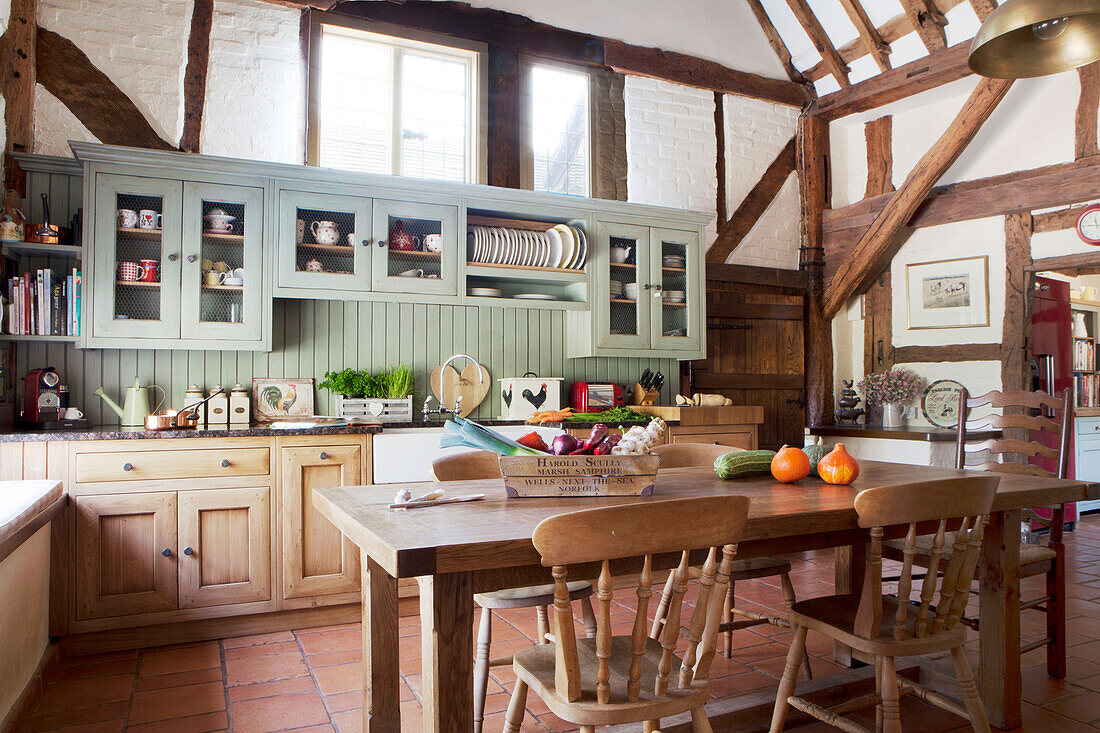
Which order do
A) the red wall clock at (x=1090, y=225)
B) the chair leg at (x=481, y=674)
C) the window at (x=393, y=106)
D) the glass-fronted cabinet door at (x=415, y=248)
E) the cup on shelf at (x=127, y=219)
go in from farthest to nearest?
the red wall clock at (x=1090, y=225), the window at (x=393, y=106), the glass-fronted cabinet door at (x=415, y=248), the cup on shelf at (x=127, y=219), the chair leg at (x=481, y=674)

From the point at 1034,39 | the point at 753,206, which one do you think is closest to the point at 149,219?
the point at 1034,39

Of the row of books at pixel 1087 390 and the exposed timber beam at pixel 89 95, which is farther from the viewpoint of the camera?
the row of books at pixel 1087 390

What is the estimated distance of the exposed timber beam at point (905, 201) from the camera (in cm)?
501

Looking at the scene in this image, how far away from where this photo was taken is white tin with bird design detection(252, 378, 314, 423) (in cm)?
405

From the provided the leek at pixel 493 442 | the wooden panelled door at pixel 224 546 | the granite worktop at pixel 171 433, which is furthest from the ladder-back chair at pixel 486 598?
the wooden panelled door at pixel 224 546

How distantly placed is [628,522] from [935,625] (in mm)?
1080

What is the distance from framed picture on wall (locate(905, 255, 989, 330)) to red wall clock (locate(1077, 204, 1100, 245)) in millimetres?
638

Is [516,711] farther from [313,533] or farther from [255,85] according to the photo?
[255,85]

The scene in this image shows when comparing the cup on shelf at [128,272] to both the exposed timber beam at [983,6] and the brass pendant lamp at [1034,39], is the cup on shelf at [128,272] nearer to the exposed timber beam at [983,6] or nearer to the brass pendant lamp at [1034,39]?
the brass pendant lamp at [1034,39]

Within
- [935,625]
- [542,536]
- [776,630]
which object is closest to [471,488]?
[542,536]

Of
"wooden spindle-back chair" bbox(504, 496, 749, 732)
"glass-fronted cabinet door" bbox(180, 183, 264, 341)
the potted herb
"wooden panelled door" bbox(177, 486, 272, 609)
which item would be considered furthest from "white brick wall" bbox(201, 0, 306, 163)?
the potted herb

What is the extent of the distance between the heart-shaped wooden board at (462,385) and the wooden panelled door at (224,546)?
132 cm

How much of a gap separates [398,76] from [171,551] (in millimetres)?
3117

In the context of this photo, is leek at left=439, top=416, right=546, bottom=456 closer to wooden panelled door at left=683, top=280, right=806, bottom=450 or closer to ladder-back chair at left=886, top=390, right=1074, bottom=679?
ladder-back chair at left=886, top=390, right=1074, bottom=679
